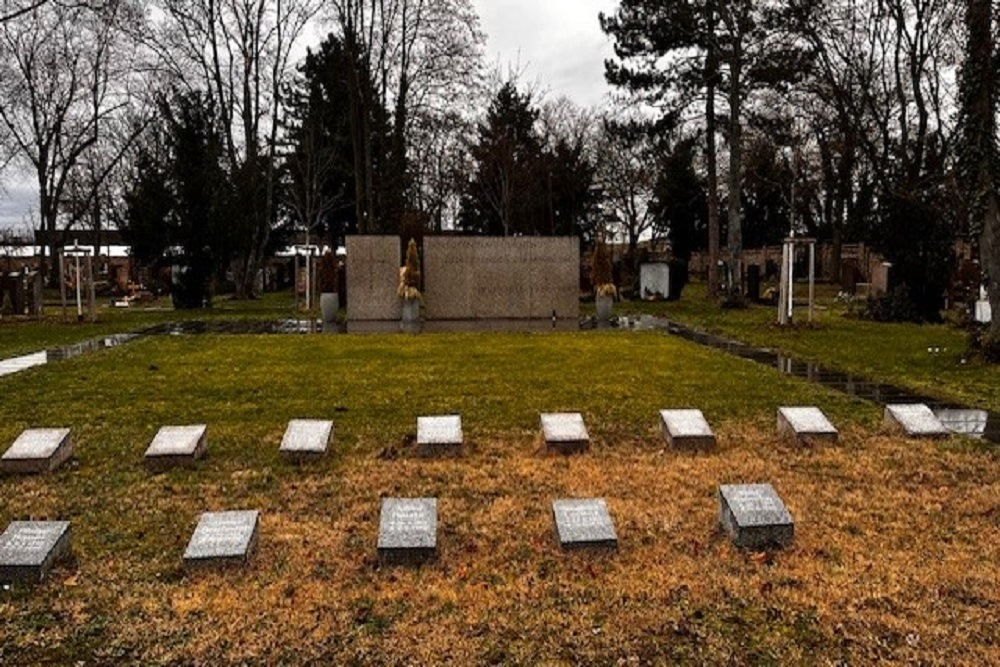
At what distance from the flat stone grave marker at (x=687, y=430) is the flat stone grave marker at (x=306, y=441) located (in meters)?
2.93

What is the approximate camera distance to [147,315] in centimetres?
2464

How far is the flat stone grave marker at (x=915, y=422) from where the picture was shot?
7.57 meters

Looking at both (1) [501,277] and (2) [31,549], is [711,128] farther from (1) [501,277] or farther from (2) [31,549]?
(2) [31,549]

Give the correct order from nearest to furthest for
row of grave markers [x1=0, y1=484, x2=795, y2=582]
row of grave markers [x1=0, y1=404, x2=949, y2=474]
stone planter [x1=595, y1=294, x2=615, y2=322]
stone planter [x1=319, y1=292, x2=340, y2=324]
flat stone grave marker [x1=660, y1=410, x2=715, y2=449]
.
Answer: row of grave markers [x1=0, y1=484, x2=795, y2=582]
row of grave markers [x1=0, y1=404, x2=949, y2=474]
flat stone grave marker [x1=660, y1=410, x2=715, y2=449]
stone planter [x1=319, y1=292, x2=340, y2=324]
stone planter [x1=595, y1=294, x2=615, y2=322]

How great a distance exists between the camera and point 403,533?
184 inches

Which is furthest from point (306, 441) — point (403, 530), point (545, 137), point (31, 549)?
point (545, 137)

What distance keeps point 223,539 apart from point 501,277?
18.3m

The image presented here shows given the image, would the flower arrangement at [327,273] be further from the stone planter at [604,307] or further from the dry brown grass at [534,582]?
the dry brown grass at [534,582]

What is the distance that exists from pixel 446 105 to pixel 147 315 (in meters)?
15.2

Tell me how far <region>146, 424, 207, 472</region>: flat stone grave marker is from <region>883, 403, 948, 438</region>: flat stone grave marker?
20.5 ft

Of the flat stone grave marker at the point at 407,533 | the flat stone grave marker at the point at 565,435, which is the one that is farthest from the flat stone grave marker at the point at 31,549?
the flat stone grave marker at the point at 565,435

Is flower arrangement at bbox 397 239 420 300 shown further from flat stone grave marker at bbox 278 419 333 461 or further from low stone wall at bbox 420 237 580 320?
flat stone grave marker at bbox 278 419 333 461

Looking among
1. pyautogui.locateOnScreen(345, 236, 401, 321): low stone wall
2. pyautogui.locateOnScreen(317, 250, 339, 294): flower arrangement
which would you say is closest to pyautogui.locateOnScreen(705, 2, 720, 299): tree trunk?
pyautogui.locateOnScreen(345, 236, 401, 321): low stone wall

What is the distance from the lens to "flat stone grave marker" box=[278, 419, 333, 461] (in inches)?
267
